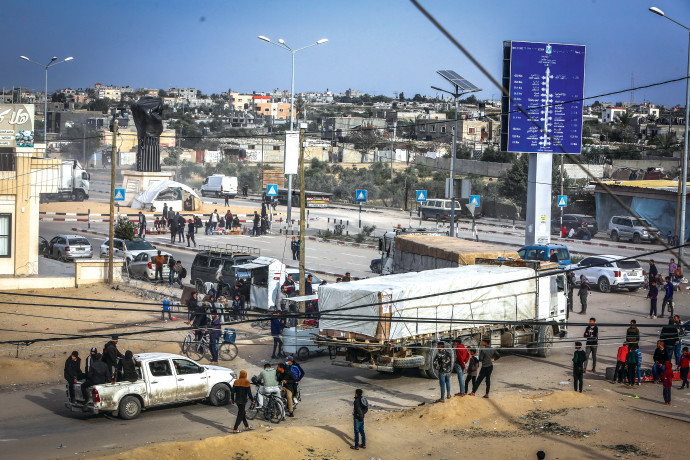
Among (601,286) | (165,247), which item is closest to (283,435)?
(601,286)

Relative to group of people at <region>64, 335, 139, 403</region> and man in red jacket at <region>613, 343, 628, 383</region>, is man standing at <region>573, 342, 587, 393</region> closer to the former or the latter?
man in red jacket at <region>613, 343, 628, 383</region>

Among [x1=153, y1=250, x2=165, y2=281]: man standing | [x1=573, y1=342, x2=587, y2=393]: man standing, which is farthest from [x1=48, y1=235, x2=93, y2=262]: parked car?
[x1=573, y1=342, x2=587, y2=393]: man standing

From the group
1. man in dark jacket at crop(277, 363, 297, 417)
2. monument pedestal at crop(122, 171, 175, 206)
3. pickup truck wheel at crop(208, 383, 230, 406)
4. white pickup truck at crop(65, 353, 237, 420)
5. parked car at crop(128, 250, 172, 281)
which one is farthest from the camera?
monument pedestal at crop(122, 171, 175, 206)

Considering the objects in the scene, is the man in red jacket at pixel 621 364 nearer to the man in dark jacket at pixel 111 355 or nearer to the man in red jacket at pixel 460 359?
the man in red jacket at pixel 460 359

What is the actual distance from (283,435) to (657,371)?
9.38 meters

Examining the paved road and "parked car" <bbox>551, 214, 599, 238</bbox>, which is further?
"parked car" <bbox>551, 214, 599, 238</bbox>

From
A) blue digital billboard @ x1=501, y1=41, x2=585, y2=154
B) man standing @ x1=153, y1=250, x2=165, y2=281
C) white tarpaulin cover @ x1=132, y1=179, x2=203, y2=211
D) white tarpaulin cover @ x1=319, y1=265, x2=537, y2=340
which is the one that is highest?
blue digital billboard @ x1=501, y1=41, x2=585, y2=154

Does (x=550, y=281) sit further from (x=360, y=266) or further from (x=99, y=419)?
(x=360, y=266)

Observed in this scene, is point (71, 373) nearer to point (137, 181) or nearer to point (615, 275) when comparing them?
point (615, 275)

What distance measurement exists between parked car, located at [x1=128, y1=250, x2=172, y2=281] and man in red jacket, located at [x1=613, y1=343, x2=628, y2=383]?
17947 millimetres

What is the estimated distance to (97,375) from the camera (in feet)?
48.9

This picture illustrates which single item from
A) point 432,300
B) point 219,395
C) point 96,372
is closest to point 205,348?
point 219,395

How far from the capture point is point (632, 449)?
13.5 metres

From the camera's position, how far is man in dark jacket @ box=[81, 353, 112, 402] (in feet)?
48.6
